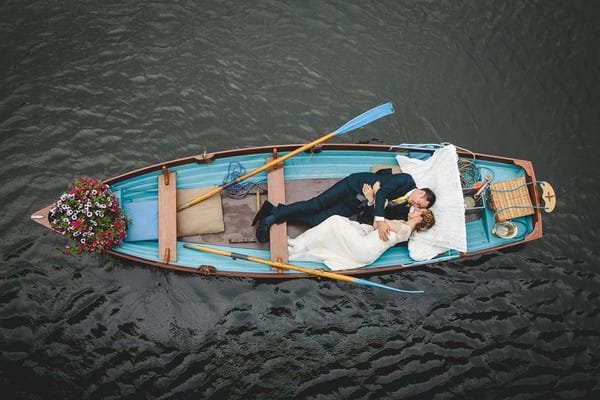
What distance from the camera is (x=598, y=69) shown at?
1146 centimetres

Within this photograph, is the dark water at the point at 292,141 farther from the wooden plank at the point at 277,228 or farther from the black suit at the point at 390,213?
the black suit at the point at 390,213

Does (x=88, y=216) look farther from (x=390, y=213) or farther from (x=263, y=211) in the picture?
(x=390, y=213)

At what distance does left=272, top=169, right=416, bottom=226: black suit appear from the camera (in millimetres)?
8258

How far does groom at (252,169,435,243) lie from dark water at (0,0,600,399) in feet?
5.20

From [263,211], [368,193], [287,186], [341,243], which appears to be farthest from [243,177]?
[368,193]

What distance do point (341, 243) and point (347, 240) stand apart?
0.42ft

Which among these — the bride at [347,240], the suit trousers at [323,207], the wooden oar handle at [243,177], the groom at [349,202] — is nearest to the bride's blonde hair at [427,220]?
the bride at [347,240]

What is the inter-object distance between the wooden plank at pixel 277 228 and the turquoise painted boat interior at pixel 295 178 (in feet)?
0.98

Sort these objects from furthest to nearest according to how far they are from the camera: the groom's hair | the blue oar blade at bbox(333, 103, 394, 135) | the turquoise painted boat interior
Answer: the blue oar blade at bbox(333, 103, 394, 135) → the turquoise painted boat interior → the groom's hair

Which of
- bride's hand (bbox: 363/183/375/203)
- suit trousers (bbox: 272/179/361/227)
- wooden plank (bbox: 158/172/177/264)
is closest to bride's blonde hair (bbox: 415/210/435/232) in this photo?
bride's hand (bbox: 363/183/375/203)

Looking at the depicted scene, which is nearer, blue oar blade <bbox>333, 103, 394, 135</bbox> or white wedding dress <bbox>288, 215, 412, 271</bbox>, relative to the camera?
white wedding dress <bbox>288, 215, 412, 271</bbox>

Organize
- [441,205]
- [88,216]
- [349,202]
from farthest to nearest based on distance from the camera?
1. [349,202]
2. [441,205]
3. [88,216]

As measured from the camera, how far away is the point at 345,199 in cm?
861

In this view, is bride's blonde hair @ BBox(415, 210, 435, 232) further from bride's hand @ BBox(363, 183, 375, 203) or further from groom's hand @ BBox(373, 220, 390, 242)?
bride's hand @ BBox(363, 183, 375, 203)
